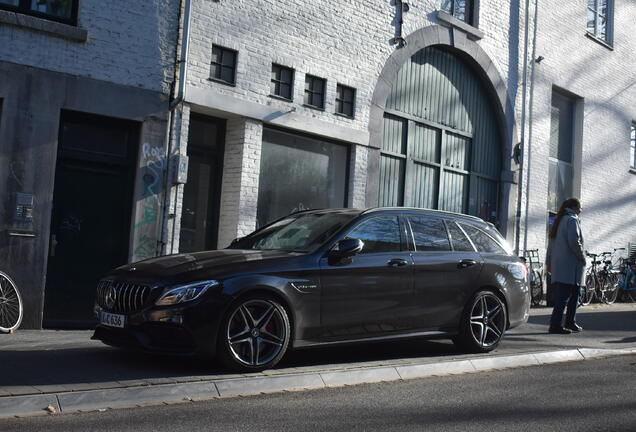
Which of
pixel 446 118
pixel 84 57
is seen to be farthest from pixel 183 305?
pixel 446 118

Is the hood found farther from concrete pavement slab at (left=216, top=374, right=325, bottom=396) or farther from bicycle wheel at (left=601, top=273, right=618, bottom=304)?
bicycle wheel at (left=601, top=273, right=618, bottom=304)

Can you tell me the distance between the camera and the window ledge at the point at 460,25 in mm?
16139

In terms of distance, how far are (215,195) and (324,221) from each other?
5088 millimetres

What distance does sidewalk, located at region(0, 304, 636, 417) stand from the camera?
5688 millimetres

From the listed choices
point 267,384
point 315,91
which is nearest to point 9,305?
point 267,384

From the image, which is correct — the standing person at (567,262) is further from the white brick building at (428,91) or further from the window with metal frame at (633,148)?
the window with metal frame at (633,148)

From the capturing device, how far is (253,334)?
676 cm

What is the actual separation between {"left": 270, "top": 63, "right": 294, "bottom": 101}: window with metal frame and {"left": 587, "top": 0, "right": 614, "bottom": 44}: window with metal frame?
10377 millimetres

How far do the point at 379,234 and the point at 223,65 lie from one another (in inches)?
214

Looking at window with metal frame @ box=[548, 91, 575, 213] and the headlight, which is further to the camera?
window with metal frame @ box=[548, 91, 575, 213]

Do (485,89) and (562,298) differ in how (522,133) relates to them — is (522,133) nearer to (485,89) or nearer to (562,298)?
(485,89)

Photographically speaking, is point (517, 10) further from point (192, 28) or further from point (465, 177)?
point (192, 28)

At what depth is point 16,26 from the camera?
1031 centimetres

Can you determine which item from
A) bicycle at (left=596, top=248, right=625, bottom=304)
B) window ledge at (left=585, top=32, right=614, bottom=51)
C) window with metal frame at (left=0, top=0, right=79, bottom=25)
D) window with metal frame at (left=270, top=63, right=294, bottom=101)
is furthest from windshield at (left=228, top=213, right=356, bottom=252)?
window ledge at (left=585, top=32, right=614, bottom=51)
